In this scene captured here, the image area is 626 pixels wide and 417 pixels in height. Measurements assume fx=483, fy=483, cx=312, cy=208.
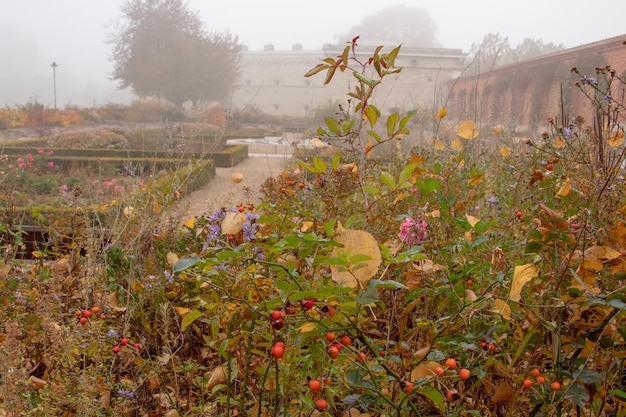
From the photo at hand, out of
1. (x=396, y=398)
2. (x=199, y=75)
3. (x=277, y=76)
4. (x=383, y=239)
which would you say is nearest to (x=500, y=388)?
(x=396, y=398)

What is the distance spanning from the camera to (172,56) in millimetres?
30797

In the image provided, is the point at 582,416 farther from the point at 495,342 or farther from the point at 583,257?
the point at 583,257

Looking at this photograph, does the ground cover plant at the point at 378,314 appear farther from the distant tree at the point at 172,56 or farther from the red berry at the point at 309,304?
the distant tree at the point at 172,56

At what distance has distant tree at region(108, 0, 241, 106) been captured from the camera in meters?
30.4

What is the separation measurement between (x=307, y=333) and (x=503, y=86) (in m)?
21.4

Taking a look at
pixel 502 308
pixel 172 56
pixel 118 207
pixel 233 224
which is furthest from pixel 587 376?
pixel 172 56

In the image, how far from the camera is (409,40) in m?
64.1

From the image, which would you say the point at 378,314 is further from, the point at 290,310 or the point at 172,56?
the point at 172,56

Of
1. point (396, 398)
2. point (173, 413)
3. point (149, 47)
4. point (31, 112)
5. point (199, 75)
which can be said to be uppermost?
point (149, 47)

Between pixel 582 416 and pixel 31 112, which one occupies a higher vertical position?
pixel 31 112

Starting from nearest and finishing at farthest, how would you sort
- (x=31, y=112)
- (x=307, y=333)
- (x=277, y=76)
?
(x=307, y=333)
(x=31, y=112)
(x=277, y=76)

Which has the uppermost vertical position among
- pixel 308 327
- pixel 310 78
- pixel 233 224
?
pixel 310 78

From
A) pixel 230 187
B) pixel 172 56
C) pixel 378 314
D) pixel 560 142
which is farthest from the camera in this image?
pixel 172 56

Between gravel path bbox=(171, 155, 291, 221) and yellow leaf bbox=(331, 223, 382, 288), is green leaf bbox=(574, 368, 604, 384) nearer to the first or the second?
yellow leaf bbox=(331, 223, 382, 288)
